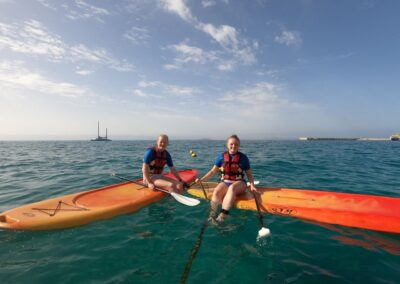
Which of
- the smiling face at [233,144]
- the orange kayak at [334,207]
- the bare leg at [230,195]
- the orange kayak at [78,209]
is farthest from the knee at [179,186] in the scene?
the smiling face at [233,144]

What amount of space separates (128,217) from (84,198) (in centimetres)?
160

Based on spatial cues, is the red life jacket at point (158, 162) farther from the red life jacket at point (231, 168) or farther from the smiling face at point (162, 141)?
the red life jacket at point (231, 168)

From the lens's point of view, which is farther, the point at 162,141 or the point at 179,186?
the point at 179,186

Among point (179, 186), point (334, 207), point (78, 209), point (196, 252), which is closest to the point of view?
point (196, 252)

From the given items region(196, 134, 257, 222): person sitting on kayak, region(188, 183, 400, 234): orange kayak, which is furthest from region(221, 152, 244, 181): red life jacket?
region(188, 183, 400, 234): orange kayak

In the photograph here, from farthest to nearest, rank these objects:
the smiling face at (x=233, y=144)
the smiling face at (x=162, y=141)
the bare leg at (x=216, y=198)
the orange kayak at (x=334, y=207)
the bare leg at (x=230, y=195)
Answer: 1. the smiling face at (x=162, y=141)
2. the smiling face at (x=233, y=144)
3. the bare leg at (x=216, y=198)
4. the bare leg at (x=230, y=195)
5. the orange kayak at (x=334, y=207)

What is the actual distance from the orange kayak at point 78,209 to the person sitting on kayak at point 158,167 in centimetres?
31

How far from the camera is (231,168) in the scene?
6.38m

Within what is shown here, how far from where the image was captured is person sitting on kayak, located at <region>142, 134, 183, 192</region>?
23.3 feet

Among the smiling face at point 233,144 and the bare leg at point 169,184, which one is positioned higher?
the smiling face at point 233,144

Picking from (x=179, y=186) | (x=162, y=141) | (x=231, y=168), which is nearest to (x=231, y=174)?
(x=231, y=168)

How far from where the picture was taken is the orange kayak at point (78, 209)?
502 centimetres

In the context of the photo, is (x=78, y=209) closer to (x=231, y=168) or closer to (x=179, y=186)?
(x=179, y=186)

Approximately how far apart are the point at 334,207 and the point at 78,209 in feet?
20.0
